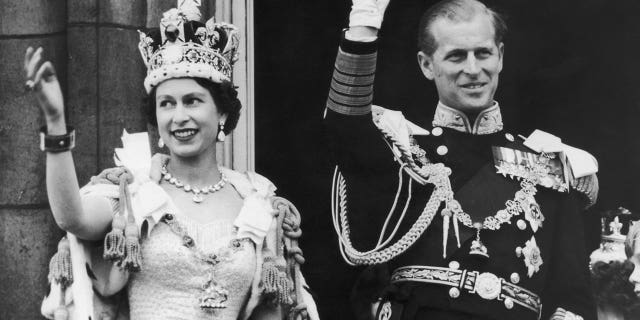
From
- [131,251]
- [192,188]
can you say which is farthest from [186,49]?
[131,251]

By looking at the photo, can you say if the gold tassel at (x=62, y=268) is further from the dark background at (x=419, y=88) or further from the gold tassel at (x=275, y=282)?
the dark background at (x=419, y=88)

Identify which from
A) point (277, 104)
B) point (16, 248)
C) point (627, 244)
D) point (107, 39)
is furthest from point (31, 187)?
point (627, 244)

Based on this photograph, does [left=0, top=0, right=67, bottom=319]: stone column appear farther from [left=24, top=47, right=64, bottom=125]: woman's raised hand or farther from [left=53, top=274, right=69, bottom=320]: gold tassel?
[left=24, top=47, right=64, bottom=125]: woman's raised hand

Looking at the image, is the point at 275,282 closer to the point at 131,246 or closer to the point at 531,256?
the point at 131,246

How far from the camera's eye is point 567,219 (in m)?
5.15

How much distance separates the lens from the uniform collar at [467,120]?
5137mm

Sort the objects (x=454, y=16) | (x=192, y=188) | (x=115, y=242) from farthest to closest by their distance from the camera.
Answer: (x=454, y=16) → (x=192, y=188) → (x=115, y=242)

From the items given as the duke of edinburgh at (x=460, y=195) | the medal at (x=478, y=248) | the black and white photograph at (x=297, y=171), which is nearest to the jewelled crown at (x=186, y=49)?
the black and white photograph at (x=297, y=171)

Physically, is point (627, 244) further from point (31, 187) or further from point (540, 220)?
point (31, 187)

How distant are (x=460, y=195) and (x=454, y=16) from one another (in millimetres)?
602

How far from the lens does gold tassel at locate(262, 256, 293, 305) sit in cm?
470

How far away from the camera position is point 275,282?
471 cm

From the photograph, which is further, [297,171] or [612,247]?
[297,171]

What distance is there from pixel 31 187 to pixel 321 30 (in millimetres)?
1319
